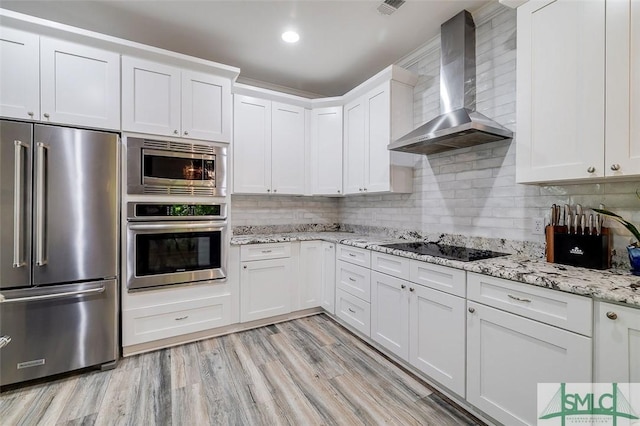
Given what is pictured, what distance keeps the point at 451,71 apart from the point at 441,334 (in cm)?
205

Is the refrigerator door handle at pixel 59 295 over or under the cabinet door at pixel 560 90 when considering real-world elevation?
under

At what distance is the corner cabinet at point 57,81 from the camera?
1931 mm

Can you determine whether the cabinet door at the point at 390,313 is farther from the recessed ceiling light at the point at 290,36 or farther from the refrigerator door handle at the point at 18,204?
the refrigerator door handle at the point at 18,204

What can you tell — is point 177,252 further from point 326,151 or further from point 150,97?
point 326,151

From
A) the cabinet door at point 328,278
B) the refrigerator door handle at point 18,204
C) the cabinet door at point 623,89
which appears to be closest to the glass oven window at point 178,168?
the refrigerator door handle at point 18,204

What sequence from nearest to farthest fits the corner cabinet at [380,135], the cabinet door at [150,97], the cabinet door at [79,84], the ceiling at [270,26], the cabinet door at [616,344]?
1. the cabinet door at [616,344]
2. the cabinet door at [79,84]
3. the ceiling at [270,26]
4. the cabinet door at [150,97]
5. the corner cabinet at [380,135]

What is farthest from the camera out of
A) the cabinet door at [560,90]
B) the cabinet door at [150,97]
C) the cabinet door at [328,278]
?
the cabinet door at [328,278]

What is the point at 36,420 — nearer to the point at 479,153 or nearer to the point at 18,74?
the point at 18,74

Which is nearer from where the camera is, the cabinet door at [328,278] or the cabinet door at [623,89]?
the cabinet door at [623,89]

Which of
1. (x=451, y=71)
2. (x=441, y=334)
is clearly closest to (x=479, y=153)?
(x=451, y=71)

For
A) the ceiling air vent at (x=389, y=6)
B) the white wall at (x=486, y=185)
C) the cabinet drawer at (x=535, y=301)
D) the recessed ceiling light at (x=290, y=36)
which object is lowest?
the cabinet drawer at (x=535, y=301)

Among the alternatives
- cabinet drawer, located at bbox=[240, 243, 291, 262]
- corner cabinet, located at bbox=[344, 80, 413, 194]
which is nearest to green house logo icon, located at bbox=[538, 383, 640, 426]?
corner cabinet, located at bbox=[344, 80, 413, 194]

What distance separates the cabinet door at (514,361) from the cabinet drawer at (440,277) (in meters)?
0.12

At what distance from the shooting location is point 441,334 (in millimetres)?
1826
